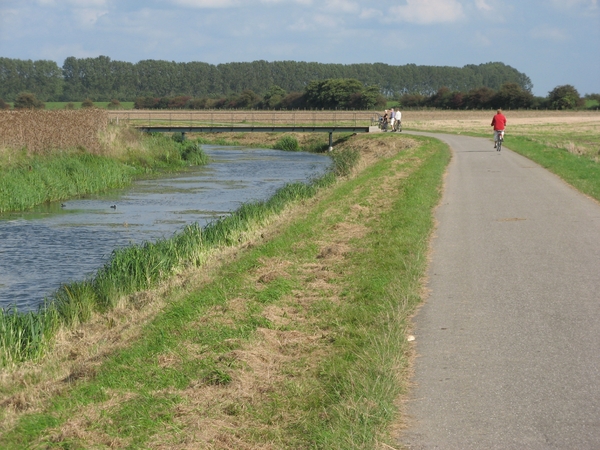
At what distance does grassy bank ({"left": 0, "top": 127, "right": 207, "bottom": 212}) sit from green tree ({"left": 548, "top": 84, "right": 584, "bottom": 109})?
280ft

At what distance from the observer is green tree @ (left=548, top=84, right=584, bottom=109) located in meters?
116

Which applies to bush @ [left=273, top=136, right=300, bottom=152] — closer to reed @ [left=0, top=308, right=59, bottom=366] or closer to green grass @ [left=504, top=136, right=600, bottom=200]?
green grass @ [left=504, top=136, right=600, bottom=200]

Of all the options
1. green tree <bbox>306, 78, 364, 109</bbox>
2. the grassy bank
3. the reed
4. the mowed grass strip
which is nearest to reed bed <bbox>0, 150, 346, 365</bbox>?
the reed

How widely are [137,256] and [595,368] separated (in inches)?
352

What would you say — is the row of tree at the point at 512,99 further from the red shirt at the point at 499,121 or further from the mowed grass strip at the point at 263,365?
the mowed grass strip at the point at 263,365

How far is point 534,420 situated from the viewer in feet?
19.1

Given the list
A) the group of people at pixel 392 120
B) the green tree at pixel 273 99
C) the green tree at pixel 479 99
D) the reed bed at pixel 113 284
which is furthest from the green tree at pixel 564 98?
the reed bed at pixel 113 284

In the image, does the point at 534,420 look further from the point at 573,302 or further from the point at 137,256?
the point at 137,256

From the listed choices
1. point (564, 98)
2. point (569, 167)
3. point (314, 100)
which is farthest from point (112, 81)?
point (569, 167)

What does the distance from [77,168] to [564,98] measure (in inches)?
3912

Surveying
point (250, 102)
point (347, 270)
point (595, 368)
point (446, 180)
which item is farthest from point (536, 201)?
point (250, 102)

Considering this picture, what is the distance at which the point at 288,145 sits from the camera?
64.9m

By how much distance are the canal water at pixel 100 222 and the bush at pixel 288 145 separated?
82.9ft

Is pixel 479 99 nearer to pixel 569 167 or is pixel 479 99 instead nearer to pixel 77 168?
pixel 569 167
